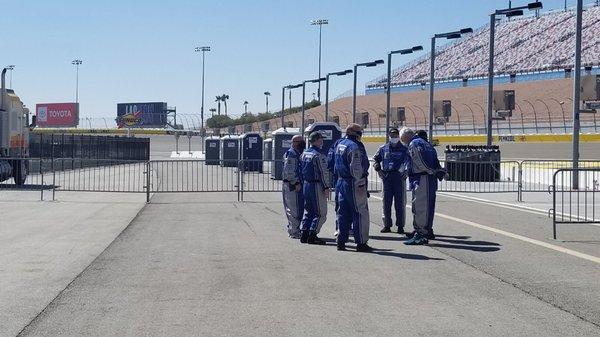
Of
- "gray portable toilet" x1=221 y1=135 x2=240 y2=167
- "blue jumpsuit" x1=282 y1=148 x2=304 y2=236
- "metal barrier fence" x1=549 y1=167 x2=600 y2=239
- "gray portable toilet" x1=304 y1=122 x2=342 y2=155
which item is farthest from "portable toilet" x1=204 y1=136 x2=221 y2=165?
"blue jumpsuit" x1=282 y1=148 x2=304 y2=236

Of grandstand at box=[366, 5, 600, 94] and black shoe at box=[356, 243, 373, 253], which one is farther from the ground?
grandstand at box=[366, 5, 600, 94]

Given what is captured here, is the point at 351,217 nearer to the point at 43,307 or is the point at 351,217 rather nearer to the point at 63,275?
the point at 63,275

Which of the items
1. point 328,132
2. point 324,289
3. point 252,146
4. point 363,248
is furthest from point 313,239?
point 252,146

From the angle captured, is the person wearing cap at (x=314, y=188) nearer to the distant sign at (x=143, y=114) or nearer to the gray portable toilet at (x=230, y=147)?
the gray portable toilet at (x=230, y=147)

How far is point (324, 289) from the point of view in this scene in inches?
353

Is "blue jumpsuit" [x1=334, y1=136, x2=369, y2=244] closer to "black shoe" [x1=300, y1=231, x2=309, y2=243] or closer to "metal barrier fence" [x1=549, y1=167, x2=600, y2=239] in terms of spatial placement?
"black shoe" [x1=300, y1=231, x2=309, y2=243]

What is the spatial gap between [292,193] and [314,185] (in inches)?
35.4

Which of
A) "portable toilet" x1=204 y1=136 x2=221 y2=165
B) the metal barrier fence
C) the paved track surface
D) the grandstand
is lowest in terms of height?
the paved track surface

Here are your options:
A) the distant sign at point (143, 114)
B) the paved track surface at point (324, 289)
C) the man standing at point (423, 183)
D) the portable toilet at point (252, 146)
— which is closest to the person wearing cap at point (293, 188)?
the paved track surface at point (324, 289)

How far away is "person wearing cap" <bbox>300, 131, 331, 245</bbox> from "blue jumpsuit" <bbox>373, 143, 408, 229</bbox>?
176 cm

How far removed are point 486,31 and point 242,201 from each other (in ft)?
319

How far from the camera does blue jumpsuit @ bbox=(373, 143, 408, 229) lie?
1430 cm

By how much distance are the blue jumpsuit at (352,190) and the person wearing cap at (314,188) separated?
681mm

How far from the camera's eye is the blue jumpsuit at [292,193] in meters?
13.4
